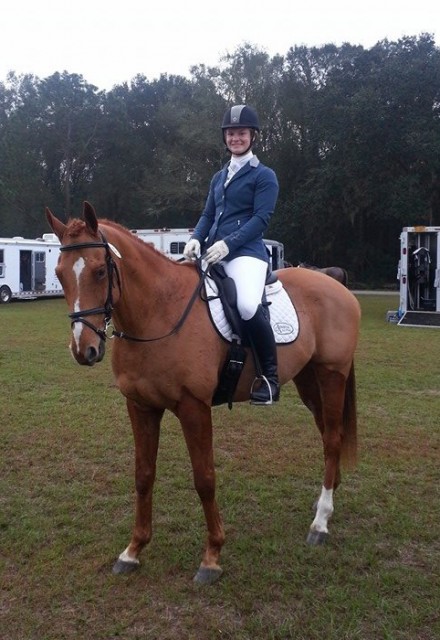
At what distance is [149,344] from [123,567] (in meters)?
1.46

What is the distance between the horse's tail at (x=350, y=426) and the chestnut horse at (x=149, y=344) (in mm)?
649

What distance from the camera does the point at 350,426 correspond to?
15.3ft

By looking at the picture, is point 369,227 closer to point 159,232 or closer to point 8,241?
point 159,232

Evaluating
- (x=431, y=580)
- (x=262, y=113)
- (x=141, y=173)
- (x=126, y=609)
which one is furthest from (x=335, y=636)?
(x=141, y=173)

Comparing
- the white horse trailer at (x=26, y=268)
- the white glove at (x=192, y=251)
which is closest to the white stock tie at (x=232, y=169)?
the white glove at (x=192, y=251)

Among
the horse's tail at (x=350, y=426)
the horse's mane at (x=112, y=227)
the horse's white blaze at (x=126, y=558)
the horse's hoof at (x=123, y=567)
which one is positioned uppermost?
the horse's mane at (x=112, y=227)

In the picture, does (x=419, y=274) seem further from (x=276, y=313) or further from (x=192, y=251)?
(x=192, y=251)

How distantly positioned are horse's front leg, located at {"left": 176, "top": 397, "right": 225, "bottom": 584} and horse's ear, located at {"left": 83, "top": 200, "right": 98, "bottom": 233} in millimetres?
1157

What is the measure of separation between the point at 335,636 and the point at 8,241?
22.5 metres

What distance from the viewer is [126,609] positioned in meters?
3.21

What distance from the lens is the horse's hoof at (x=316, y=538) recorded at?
3.97 meters

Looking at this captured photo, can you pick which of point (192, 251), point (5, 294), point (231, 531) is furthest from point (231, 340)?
point (5, 294)

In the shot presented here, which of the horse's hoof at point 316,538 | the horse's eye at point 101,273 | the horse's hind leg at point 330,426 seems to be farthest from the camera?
the horse's hind leg at point 330,426

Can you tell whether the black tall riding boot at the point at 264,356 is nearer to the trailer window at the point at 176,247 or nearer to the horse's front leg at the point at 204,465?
the horse's front leg at the point at 204,465
